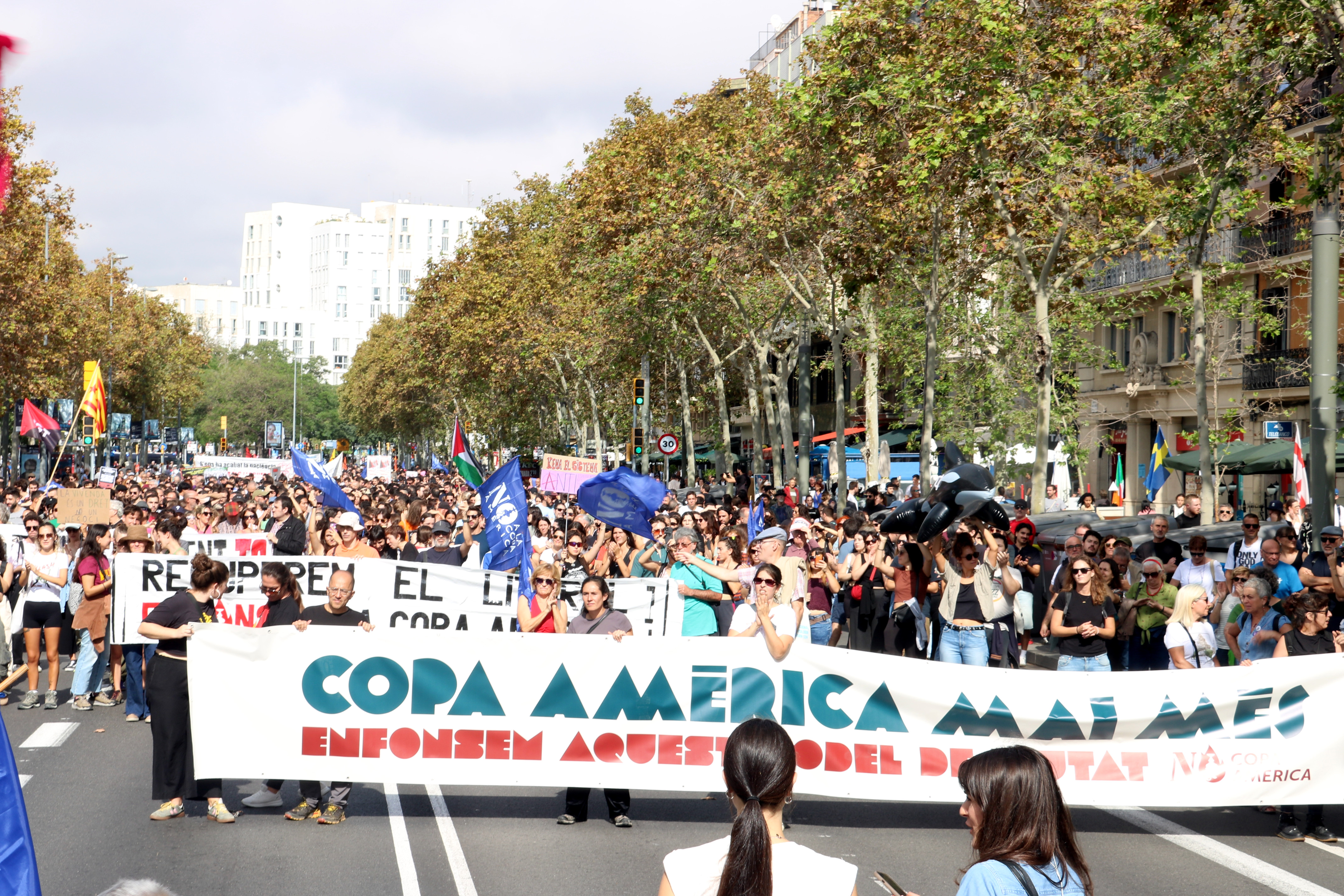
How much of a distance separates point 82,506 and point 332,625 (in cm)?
1249

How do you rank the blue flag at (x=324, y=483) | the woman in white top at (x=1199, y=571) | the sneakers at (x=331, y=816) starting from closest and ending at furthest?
the sneakers at (x=331, y=816)
the woman in white top at (x=1199, y=571)
the blue flag at (x=324, y=483)

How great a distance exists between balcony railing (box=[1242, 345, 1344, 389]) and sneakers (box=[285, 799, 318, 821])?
1132 inches

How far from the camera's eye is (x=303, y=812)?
8680 millimetres

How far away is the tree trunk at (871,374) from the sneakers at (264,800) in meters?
26.8

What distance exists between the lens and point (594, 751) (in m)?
8.44

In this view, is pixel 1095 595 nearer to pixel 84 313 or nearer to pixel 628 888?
pixel 628 888

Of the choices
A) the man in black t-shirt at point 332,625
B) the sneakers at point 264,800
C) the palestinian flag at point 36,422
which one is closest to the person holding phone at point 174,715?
the sneakers at point 264,800

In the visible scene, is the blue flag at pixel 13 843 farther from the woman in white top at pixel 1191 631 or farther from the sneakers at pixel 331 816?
Answer: the woman in white top at pixel 1191 631

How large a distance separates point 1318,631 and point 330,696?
5922 mm

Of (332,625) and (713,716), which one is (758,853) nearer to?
(713,716)

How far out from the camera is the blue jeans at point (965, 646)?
10969 mm

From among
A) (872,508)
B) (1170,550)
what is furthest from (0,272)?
(1170,550)

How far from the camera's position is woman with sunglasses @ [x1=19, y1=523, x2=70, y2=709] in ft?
41.9

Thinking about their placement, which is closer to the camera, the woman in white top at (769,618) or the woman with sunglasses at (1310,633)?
the woman in white top at (769,618)
